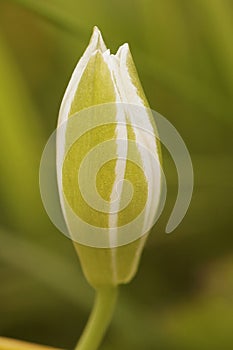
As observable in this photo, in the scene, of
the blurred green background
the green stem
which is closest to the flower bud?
the green stem

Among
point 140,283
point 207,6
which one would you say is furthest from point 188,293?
point 207,6

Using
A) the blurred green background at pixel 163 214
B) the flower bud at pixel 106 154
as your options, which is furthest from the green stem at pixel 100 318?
the blurred green background at pixel 163 214

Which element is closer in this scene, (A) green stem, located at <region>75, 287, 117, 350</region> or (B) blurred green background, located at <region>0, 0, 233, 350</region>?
(A) green stem, located at <region>75, 287, 117, 350</region>

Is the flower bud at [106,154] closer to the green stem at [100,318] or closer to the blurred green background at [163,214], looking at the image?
the green stem at [100,318]

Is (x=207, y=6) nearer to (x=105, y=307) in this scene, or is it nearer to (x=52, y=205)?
(x=52, y=205)

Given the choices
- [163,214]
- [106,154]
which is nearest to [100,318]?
[106,154]

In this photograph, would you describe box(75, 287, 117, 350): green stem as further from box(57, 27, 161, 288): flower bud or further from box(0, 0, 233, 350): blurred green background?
box(0, 0, 233, 350): blurred green background
